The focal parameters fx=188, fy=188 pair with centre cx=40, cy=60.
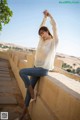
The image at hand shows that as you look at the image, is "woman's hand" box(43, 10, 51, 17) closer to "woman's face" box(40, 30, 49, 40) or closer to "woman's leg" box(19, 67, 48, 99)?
"woman's face" box(40, 30, 49, 40)

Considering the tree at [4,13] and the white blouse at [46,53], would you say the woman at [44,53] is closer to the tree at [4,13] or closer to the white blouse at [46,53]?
the white blouse at [46,53]

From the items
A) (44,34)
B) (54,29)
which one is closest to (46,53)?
(44,34)

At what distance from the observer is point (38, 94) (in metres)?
4.23

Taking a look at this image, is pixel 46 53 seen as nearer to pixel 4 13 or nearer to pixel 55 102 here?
pixel 55 102

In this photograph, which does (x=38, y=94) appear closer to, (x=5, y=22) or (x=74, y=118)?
(x=74, y=118)

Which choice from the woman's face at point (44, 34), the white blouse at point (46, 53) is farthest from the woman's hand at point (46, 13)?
the white blouse at point (46, 53)

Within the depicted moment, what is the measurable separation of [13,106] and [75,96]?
3213 millimetres

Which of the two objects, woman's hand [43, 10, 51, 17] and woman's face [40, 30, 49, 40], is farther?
woman's hand [43, 10, 51, 17]

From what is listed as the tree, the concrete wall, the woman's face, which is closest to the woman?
the woman's face

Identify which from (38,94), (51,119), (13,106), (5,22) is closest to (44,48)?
(38,94)

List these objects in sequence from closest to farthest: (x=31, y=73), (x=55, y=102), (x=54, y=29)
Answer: (x=55, y=102)
(x=54, y=29)
(x=31, y=73)

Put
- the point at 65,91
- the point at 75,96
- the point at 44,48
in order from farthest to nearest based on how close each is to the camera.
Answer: the point at 44,48 → the point at 65,91 → the point at 75,96

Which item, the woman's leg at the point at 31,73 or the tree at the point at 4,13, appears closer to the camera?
the woman's leg at the point at 31,73

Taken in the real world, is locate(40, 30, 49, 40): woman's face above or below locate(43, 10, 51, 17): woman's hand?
below
